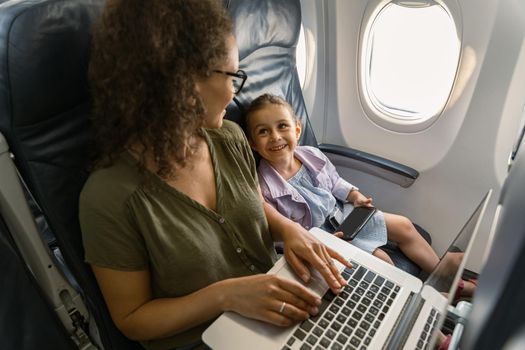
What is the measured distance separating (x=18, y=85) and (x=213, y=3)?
18.9 inches

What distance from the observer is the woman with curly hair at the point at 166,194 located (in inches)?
33.9

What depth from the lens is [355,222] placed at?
1450 millimetres

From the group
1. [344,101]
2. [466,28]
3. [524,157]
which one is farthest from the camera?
[344,101]

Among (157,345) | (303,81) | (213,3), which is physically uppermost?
(213,3)

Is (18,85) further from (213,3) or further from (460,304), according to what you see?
(460,304)

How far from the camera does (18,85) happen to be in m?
0.82

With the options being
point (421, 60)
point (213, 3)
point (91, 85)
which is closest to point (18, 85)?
point (91, 85)

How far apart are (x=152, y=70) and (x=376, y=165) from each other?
1.41 metres

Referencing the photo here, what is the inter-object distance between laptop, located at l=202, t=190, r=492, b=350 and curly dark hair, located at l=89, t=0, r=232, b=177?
441 mm

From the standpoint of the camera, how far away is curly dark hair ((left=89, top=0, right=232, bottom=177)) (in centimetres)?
84

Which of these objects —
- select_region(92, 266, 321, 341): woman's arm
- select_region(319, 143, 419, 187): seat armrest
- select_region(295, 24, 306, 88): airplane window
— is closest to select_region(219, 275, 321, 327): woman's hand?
select_region(92, 266, 321, 341): woman's arm

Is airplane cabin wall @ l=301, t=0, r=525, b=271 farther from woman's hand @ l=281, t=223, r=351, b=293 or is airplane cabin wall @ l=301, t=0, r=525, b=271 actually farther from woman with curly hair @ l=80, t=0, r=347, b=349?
woman with curly hair @ l=80, t=0, r=347, b=349

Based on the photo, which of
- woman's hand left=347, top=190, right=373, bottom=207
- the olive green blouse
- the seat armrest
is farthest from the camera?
the seat armrest

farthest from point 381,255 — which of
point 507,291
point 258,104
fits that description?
point 507,291
